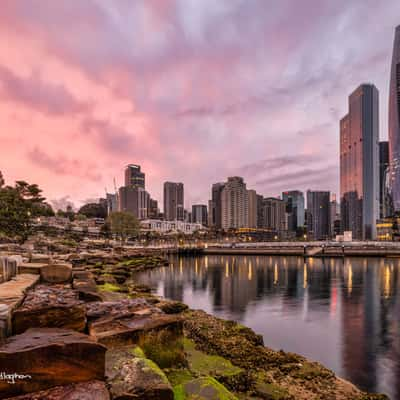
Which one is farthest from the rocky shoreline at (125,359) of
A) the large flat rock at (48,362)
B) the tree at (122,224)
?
the tree at (122,224)

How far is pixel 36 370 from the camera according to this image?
13.3 feet

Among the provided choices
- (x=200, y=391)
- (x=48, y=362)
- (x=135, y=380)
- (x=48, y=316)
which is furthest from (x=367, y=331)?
(x=48, y=362)

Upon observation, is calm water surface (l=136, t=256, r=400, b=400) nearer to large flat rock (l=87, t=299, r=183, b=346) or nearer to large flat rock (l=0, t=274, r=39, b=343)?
large flat rock (l=87, t=299, r=183, b=346)

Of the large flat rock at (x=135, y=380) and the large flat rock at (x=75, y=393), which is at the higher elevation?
the large flat rock at (x=75, y=393)

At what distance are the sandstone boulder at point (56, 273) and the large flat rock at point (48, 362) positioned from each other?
9477mm

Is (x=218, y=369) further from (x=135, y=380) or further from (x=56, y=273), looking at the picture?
(x=56, y=273)

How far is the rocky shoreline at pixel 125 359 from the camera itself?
4086mm

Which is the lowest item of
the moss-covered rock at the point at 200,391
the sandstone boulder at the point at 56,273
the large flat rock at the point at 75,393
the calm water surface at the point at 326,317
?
the calm water surface at the point at 326,317

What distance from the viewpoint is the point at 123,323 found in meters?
7.06

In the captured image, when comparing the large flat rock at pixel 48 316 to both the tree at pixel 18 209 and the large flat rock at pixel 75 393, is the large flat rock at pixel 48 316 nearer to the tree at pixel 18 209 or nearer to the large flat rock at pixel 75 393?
the large flat rock at pixel 75 393

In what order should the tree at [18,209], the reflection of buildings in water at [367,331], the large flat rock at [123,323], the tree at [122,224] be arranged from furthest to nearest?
the tree at [122,224] < the tree at [18,209] < the reflection of buildings in water at [367,331] < the large flat rock at [123,323]

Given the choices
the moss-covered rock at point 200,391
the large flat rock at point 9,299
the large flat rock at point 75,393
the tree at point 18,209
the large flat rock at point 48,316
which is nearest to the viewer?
the large flat rock at point 75,393

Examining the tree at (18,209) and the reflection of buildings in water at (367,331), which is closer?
the reflection of buildings in water at (367,331)

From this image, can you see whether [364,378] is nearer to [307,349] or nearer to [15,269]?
[307,349]
